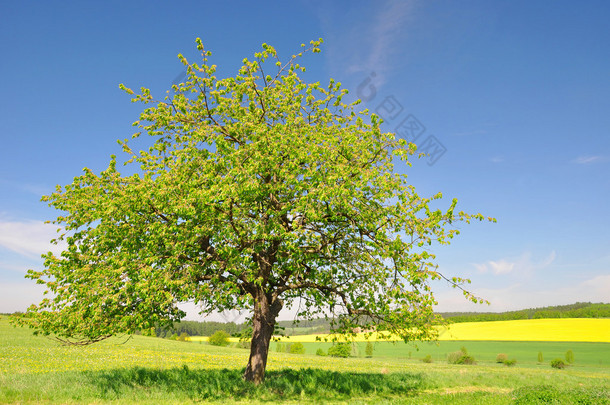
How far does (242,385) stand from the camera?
1642cm

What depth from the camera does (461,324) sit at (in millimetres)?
140125

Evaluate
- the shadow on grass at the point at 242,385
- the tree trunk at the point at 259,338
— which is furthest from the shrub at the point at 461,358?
the tree trunk at the point at 259,338

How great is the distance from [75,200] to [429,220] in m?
14.6

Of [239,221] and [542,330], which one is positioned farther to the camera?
[542,330]

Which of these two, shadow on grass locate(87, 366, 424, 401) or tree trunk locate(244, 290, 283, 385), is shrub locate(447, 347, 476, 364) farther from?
tree trunk locate(244, 290, 283, 385)

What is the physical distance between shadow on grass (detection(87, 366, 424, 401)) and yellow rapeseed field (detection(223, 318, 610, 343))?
76.5m

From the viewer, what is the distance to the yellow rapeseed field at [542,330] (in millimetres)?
95088

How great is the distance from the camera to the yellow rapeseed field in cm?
9509

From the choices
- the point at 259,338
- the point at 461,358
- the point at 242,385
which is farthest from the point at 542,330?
the point at 242,385

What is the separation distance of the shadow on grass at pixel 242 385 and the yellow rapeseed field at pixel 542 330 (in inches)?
3011

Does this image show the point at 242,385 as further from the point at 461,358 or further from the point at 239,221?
the point at 461,358

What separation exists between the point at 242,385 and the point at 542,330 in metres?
118

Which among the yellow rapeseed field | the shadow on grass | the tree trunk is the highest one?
the tree trunk

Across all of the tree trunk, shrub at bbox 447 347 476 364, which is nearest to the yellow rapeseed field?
shrub at bbox 447 347 476 364
